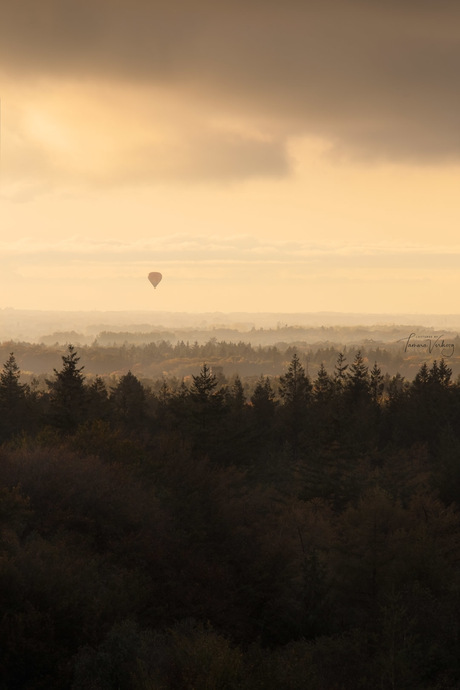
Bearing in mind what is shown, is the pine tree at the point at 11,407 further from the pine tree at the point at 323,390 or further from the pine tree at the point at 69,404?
the pine tree at the point at 323,390

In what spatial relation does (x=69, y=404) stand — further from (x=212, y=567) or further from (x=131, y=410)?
(x=212, y=567)

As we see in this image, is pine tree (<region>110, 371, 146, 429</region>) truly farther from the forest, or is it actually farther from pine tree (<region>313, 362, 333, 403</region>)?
pine tree (<region>313, 362, 333, 403</region>)

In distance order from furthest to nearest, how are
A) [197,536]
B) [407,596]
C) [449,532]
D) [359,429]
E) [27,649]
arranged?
[359,429], [449,532], [197,536], [407,596], [27,649]

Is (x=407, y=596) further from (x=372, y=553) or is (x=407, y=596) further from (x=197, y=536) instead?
(x=197, y=536)

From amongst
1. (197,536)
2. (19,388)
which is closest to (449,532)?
(197,536)

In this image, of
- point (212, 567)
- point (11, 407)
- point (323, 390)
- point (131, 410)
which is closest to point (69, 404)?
point (11, 407)

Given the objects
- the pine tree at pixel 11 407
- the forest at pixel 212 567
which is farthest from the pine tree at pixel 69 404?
the pine tree at pixel 11 407

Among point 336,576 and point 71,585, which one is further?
point 336,576

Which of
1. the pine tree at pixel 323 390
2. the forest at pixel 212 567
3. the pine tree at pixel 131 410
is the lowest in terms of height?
the forest at pixel 212 567

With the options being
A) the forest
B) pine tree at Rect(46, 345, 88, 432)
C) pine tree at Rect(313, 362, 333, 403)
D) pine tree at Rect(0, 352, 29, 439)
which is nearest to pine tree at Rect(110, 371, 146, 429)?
pine tree at Rect(0, 352, 29, 439)

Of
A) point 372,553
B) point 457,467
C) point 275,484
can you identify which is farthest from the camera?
point 275,484
